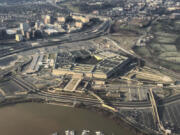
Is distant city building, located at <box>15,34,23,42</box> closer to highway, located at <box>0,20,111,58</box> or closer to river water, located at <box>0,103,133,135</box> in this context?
highway, located at <box>0,20,111,58</box>

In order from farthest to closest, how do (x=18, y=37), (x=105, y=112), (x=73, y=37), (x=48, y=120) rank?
(x=73, y=37)
(x=18, y=37)
(x=105, y=112)
(x=48, y=120)

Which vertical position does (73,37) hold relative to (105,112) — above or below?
above

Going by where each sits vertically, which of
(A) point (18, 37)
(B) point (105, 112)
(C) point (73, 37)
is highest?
(A) point (18, 37)

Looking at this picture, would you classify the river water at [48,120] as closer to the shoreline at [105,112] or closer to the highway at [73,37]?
the shoreline at [105,112]

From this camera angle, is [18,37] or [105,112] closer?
[105,112]

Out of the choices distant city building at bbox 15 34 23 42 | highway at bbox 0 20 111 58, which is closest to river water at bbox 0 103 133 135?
highway at bbox 0 20 111 58

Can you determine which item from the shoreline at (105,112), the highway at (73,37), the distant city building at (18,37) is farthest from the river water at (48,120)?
the distant city building at (18,37)

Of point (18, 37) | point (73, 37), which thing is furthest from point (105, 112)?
point (18, 37)

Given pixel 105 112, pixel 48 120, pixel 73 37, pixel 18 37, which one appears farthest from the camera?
pixel 73 37

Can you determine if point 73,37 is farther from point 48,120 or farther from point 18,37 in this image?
point 48,120
